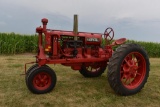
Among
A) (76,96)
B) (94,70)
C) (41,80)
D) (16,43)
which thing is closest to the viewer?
(76,96)

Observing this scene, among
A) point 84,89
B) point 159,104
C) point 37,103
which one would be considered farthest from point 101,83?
point 37,103

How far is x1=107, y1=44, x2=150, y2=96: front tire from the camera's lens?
16.9ft

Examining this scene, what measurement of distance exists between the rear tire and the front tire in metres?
1.39

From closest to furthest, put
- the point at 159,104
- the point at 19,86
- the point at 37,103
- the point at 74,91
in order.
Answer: the point at 37,103
the point at 159,104
the point at 74,91
the point at 19,86

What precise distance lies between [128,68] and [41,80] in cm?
216

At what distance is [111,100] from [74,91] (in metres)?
1.01

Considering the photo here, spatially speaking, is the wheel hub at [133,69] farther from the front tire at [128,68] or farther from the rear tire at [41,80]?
the rear tire at [41,80]

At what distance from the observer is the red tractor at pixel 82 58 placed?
5203mm

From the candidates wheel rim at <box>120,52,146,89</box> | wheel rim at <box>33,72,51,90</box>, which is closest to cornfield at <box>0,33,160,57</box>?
wheel rim at <box>33,72,51,90</box>

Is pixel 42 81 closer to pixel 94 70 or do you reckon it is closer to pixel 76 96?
pixel 76 96

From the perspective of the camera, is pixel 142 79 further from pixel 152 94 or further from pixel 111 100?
pixel 111 100

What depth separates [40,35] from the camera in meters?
5.76

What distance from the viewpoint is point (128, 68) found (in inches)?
220

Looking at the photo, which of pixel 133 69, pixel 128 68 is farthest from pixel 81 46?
pixel 133 69
